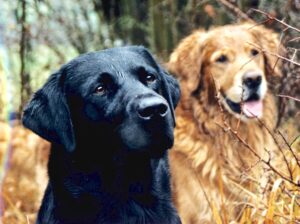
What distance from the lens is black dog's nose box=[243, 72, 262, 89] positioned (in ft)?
17.9

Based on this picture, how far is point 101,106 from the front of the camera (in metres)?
3.86

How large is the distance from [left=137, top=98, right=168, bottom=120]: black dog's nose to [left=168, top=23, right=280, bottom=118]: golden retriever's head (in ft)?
6.44

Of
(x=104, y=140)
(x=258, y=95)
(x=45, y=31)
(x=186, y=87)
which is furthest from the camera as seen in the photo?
(x=45, y=31)

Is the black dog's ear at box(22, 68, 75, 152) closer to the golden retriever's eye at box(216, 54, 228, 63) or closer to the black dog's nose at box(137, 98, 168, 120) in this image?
the black dog's nose at box(137, 98, 168, 120)

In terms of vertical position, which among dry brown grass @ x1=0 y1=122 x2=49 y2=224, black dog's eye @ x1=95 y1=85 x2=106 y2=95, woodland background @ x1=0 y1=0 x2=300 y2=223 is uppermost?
black dog's eye @ x1=95 y1=85 x2=106 y2=95

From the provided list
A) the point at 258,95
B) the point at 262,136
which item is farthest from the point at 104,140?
the point at 262,136

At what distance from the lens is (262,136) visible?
6109mm

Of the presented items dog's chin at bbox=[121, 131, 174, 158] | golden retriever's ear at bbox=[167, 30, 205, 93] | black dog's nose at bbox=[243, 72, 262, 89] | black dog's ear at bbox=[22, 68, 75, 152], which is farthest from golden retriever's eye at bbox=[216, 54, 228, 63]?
dog's chin at bbox=[121, 131, 174, 158]

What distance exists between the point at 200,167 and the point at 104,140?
6.48 feet

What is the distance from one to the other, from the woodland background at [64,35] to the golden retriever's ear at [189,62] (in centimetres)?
60

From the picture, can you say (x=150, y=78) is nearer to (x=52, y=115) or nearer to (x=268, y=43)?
(x=52, y=115)

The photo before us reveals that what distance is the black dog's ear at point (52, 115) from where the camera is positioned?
390 cm

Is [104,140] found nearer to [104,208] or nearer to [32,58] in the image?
[104,208]

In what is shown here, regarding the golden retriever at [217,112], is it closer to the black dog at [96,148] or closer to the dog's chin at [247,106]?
the dog's chin at [247,106]
